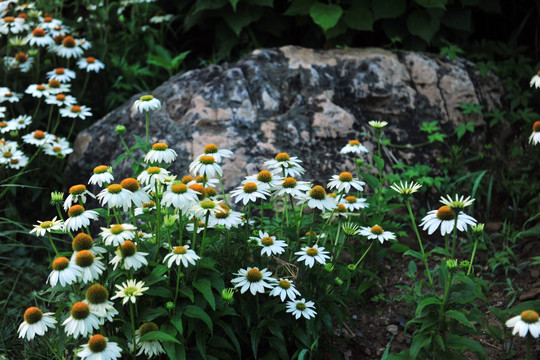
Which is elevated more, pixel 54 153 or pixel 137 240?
pixel 137 240

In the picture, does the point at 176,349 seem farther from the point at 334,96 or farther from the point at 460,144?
the point at 460,144

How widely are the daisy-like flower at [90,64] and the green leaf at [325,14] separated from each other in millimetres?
1450

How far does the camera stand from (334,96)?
3.66 metres

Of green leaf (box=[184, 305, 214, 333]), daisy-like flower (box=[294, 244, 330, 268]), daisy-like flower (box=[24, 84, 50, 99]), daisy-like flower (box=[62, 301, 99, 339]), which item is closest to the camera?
daisy-like flower (box=[62, 301, 99, 339])

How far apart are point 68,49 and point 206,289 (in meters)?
2.54

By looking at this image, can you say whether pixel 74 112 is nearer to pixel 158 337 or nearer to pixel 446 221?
pixel 158 337

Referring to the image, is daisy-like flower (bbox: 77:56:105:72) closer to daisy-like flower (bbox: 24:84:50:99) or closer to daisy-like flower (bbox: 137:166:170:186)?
daisy-like flower (bbox: 24:84:50:99)

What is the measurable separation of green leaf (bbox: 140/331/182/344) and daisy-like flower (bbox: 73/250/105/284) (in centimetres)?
25

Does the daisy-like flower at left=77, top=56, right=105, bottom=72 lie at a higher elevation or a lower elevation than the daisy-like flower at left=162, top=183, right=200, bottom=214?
lower

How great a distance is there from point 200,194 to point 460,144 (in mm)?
2189

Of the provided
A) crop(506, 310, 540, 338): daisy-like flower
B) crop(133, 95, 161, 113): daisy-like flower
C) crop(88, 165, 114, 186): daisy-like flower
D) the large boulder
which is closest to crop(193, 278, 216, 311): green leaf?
crop(88, 165, 114, 186): daisy-like flower

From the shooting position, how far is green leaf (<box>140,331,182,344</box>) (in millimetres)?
1796

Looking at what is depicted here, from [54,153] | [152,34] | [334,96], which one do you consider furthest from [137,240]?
[152,34]

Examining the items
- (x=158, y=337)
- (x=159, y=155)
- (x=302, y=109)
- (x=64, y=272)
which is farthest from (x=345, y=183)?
(x=302, y=109)
